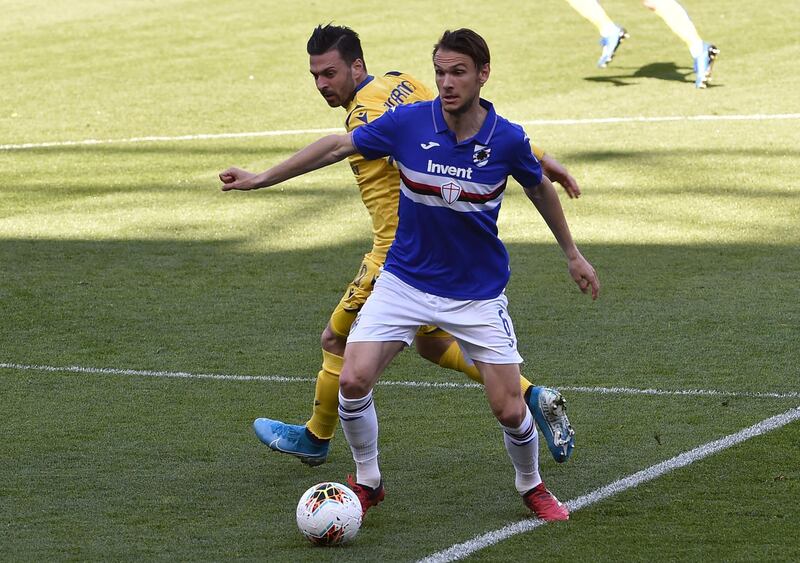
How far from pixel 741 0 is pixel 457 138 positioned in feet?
65.7

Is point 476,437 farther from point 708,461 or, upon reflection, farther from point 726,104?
point 726,104

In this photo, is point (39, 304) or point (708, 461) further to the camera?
point (39, 304)

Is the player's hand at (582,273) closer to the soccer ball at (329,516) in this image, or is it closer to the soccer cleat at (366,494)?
the soccer cleat at (366,494)

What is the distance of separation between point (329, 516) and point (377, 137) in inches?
59.8

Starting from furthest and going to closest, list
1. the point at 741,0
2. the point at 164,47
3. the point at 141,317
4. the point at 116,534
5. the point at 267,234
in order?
the point at 741,0 → the point at 164,47 → the point at 267,234 → the point at 141,317 → the point at 116,534

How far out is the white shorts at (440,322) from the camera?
565 centimetres

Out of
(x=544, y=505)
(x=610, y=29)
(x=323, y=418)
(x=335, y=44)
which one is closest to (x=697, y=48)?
(x=610, y=29)

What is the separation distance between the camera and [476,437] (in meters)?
6.93

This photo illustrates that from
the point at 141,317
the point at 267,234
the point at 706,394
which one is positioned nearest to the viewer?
the point at 706,394

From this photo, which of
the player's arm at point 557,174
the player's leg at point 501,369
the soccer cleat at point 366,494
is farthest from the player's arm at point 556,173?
the soccer cleat at point 366,494

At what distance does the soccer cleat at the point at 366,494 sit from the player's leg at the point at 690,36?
44.1ft

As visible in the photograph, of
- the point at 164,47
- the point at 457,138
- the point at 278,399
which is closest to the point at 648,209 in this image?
the point at 278,399

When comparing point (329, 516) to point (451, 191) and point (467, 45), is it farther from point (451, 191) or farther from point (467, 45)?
point (467, 45)

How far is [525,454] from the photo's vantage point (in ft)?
19.0
